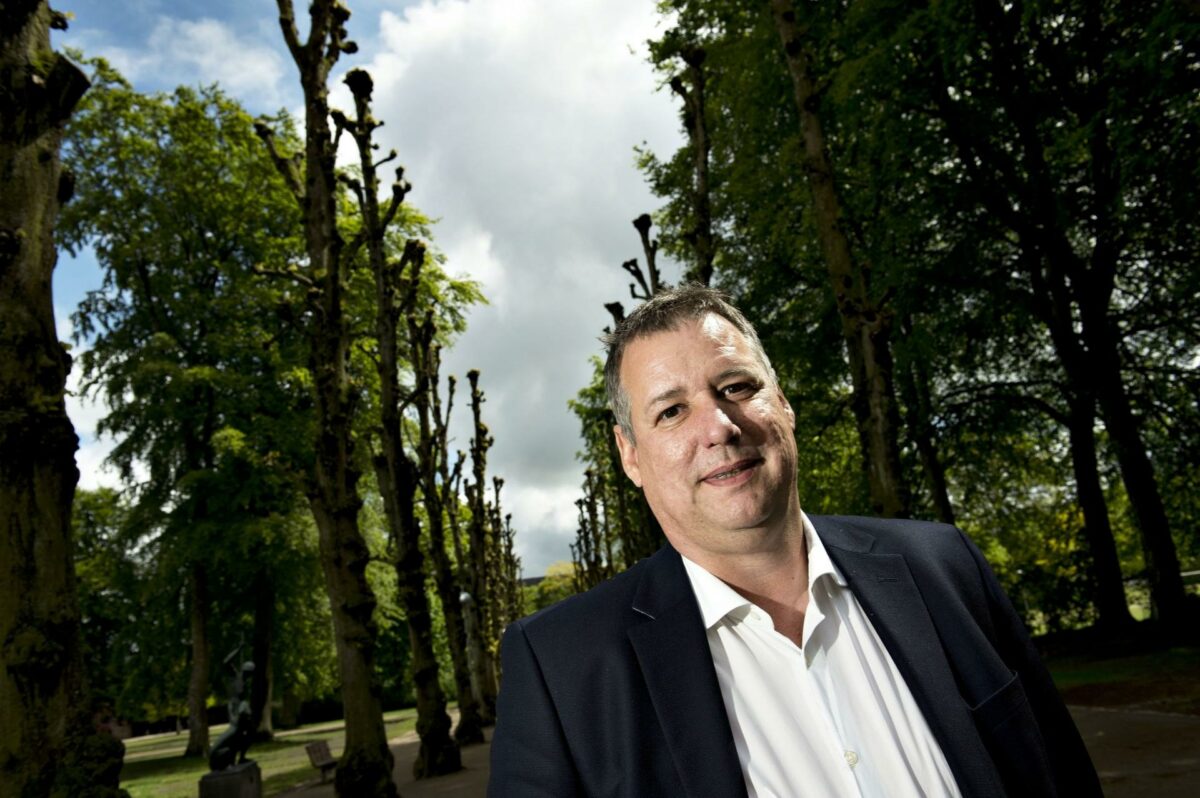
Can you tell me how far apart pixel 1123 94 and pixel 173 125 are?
2446 cm

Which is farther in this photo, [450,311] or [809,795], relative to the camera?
[450,311]

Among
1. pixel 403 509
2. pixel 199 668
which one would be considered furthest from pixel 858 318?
pixel 199 668

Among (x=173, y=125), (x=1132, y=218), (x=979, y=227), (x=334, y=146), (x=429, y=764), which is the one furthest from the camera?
(x=173, y=125)

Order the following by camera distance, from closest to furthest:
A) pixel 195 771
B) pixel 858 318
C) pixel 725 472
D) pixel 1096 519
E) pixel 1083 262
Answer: pixel 725 472, pixel 858 318, pixel 1083 262, pixel 1096 519, pixel 195 771

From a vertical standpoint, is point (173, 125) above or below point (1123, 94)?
above

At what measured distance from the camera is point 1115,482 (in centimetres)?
2075

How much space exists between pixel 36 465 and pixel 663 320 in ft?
12.6

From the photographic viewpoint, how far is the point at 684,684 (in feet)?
6.20

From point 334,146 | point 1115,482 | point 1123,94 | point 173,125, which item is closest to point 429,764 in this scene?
point 334,146

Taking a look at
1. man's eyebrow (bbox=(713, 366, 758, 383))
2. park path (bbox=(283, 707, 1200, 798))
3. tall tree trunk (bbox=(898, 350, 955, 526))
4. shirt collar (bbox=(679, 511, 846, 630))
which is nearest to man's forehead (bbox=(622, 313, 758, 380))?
man's eyebrow (bbox=(713, 366, 758, 383))

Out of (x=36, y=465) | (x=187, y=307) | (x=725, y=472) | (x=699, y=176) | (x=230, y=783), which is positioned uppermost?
(x=187, y=307)

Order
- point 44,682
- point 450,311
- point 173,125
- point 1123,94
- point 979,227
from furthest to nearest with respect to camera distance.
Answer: point 450,311
point 173,125
point 979,227
point 1123,94
point 44,682

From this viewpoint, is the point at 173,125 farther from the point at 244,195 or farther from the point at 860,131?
the point at 860,131

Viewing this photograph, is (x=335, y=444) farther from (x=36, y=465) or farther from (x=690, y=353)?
(x=690, y=353)
